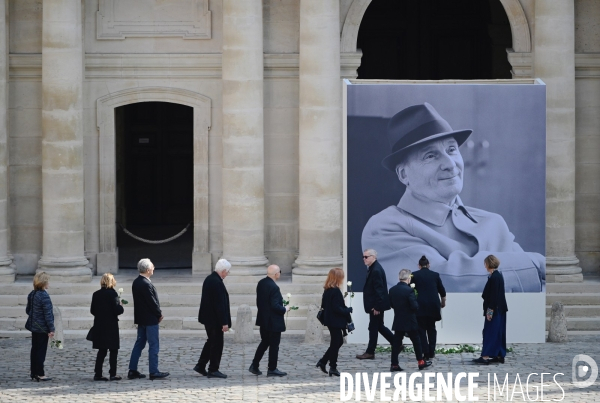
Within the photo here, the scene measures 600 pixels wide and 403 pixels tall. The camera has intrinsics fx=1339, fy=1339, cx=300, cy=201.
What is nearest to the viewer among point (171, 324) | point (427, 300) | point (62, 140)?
point (427, 300)

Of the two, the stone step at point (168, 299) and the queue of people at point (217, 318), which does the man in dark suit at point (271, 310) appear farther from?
the stone step at point (168, 299)

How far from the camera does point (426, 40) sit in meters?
33.6

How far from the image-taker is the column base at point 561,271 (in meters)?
26.7

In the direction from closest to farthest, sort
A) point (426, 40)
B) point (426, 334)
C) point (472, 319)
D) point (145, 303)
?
1. point (145, 303)
2. point (426, 334)
3. point (472, 319)
4. point (426, 40)

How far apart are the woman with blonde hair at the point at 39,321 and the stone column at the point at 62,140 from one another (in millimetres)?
5715

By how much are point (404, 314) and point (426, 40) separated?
46.0 feet

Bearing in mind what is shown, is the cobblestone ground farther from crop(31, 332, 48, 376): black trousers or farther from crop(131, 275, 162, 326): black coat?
crop(131, 275, 162, 326): black coat

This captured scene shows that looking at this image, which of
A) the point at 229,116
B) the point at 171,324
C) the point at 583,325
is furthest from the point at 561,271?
the point at 171,324

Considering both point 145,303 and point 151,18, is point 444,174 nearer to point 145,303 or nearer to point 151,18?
point 145,303

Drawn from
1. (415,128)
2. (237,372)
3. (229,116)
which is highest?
(229,116)

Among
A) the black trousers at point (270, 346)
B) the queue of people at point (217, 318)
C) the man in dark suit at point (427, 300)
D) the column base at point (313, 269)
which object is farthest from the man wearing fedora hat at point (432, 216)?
the column base at point (313, 269)

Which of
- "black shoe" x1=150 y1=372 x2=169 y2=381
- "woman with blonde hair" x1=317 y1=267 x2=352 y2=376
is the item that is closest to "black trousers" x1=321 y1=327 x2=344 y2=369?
"woman with blonde hair" x1=317 y1=267 x2=352 y2=376

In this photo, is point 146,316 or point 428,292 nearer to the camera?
point 146,316

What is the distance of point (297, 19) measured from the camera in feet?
89.9
